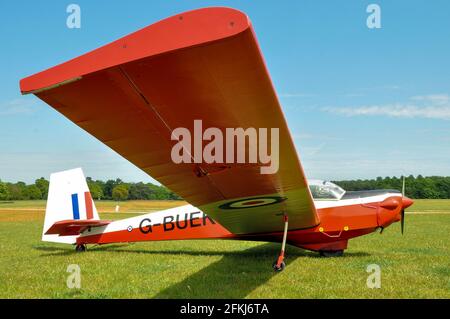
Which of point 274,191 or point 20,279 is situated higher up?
point 274,191

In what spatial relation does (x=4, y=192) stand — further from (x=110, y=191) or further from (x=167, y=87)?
(x=167, y=87)

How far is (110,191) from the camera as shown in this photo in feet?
364

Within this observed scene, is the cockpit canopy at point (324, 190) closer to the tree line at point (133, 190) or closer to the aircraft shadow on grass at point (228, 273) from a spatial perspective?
the aircraft shadow on grass at point (228, 273)

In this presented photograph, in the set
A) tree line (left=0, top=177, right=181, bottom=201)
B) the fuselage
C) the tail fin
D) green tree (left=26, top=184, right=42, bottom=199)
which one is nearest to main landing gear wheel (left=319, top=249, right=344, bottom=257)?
the fuselage

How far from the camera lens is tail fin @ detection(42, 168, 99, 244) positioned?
34.1 feet

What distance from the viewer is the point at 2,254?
10.8 metres

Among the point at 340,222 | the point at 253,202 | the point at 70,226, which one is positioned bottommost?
the point at 70,226

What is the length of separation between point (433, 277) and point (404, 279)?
25.1 inches

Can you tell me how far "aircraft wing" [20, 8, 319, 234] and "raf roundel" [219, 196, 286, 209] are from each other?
1755mm

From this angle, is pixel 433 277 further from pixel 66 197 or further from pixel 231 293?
pixel 66 197

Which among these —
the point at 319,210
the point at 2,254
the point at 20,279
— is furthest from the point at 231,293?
the point at 2,254

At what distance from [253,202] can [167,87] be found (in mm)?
3950

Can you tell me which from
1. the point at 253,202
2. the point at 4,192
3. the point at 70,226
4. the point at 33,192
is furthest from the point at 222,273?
the point at 33,192

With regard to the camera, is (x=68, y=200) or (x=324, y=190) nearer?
(x=324, y=190)
